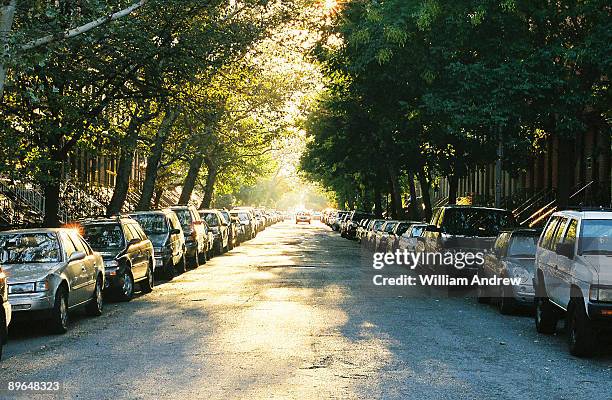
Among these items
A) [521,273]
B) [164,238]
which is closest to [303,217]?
[164,238]

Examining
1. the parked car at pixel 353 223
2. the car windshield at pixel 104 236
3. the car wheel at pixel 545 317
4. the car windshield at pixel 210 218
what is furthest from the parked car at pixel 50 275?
the parked car at pixel 353 223

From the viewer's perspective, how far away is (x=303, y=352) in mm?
11344

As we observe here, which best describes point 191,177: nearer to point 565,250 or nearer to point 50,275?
point 50,275

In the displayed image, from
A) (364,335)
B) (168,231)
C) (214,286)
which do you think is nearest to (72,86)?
(168,231)

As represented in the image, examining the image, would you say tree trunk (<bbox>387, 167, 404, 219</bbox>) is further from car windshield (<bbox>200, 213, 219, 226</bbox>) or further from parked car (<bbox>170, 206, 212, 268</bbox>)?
parked car (<bbox>170, 206, 212, 268</bbox>)

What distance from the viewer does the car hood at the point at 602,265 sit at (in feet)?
35.4

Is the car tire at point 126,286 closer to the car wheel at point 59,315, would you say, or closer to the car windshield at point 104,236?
the car windshield at point 104,236

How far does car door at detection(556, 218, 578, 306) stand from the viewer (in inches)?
463

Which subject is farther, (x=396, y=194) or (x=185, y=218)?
(x=396, y=194)

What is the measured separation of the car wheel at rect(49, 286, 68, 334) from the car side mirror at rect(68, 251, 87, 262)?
582 millimetres

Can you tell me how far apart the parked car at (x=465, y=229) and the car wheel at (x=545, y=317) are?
238 inches

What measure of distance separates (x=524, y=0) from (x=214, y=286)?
33.1 feet

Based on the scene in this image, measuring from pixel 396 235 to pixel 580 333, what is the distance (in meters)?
20.3

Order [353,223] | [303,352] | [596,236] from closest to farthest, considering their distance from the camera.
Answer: [303,352], [596,236], [353,223]
